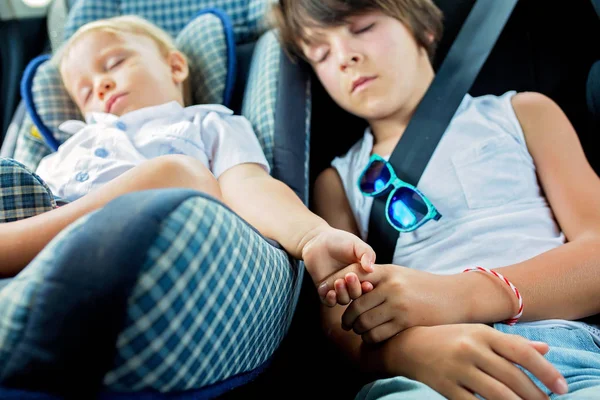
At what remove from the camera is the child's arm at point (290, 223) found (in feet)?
2.26

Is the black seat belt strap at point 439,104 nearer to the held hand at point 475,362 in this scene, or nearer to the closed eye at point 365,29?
the closed eye at point 365,29

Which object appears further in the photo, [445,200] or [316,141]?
[316,141]

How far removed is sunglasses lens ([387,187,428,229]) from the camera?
3.11 ft

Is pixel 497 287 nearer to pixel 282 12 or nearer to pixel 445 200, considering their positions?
pixel 445 200

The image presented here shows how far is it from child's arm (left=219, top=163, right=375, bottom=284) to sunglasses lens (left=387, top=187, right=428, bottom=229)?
198 mm

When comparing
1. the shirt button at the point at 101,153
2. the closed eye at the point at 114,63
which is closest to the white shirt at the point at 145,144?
the shirt button at the point at 101,153

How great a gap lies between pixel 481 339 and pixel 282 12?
0.90 metres

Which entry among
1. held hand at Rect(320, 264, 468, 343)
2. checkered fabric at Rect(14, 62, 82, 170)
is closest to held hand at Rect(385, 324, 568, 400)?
held hand at Rect(320, 264, 468, 343)

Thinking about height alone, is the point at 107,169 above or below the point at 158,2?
→ below

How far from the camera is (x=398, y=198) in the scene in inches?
38.4

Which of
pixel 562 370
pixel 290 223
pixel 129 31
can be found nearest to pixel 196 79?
pixel 129 31

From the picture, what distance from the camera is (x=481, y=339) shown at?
0.63m

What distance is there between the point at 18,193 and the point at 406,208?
638mm

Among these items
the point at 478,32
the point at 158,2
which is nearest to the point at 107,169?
the point at 158,2
